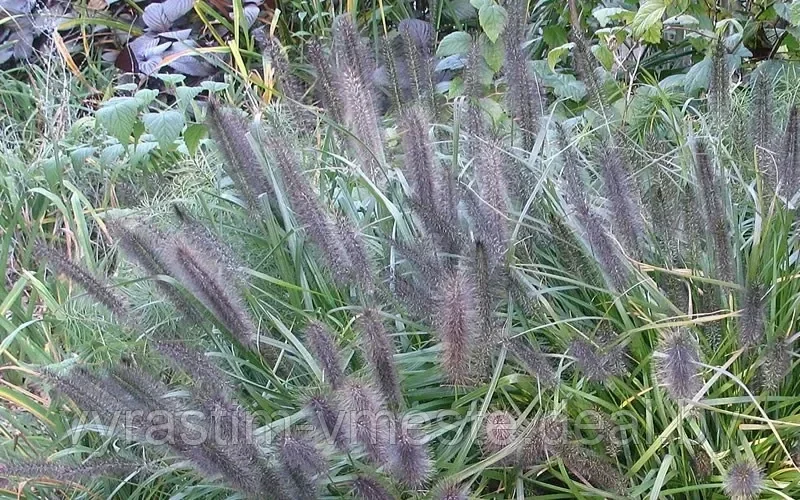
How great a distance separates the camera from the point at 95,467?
139 centimetres

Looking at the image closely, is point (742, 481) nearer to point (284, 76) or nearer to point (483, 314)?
point (483, 314)

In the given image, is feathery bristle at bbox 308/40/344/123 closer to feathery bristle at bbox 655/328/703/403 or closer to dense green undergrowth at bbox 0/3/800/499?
dense green undergrowth at bbox 0/3/800/499

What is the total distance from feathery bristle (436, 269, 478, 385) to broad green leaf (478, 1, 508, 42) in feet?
3.66

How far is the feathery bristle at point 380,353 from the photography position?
4.15 feet

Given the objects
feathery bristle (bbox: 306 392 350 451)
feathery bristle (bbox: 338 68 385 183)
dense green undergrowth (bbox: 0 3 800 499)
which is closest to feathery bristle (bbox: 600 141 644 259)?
dense green undergrowth (bbox: 0 3 800 499)

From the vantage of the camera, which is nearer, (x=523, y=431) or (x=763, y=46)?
(x=523, y=431)

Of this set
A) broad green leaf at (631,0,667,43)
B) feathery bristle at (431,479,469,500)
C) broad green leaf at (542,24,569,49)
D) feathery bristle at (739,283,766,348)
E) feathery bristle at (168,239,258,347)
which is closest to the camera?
feathery bristle at (431,479,469,500)

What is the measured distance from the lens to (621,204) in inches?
58.9

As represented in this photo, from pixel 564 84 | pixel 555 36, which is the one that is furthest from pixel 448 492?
pixel 555 36

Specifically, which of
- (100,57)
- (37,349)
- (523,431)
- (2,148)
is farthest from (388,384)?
(100,57)

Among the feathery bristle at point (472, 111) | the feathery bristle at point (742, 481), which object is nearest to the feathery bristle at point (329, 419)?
the feathery bristle at point (742, 481)

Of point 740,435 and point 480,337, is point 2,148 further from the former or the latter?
point 740,435

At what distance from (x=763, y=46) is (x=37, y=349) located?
7.67ft

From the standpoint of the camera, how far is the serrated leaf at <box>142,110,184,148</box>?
2.14 metres
